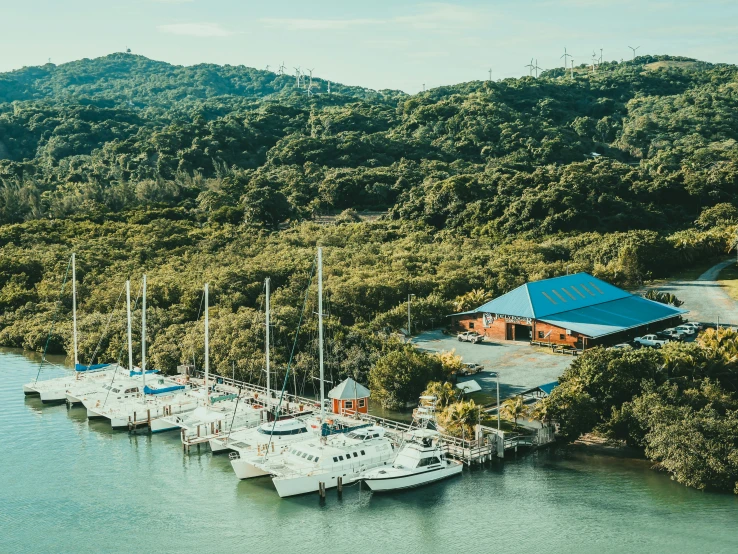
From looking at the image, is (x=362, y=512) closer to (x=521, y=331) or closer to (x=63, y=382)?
(x=521, y=331)

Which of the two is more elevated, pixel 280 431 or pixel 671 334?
pixel 671 334

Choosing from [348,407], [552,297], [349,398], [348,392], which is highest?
[552,297]

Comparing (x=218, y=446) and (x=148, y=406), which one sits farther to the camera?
(x=148, y=406)

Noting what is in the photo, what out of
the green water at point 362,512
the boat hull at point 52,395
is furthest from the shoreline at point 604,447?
the boat hull at point 52,395

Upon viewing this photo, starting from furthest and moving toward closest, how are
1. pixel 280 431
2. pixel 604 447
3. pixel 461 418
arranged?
pixel 604 447 → pixel 461 418 → pixel 280 431

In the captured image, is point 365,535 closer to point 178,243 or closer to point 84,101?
point 178,243

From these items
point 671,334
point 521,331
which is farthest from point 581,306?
point 671,334

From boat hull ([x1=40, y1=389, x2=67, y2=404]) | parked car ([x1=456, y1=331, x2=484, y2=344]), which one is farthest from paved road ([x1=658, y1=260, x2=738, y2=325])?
boat hull ([x1=40, y1=389, x2=67, y2=404])

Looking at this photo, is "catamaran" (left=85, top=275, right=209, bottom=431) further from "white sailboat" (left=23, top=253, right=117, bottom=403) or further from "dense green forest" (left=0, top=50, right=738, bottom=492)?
"dense green forest" (left=0, top=50, right=738, bottom=492)

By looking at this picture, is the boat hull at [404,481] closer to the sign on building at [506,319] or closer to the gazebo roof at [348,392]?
the gazebo roof at [348,392]
